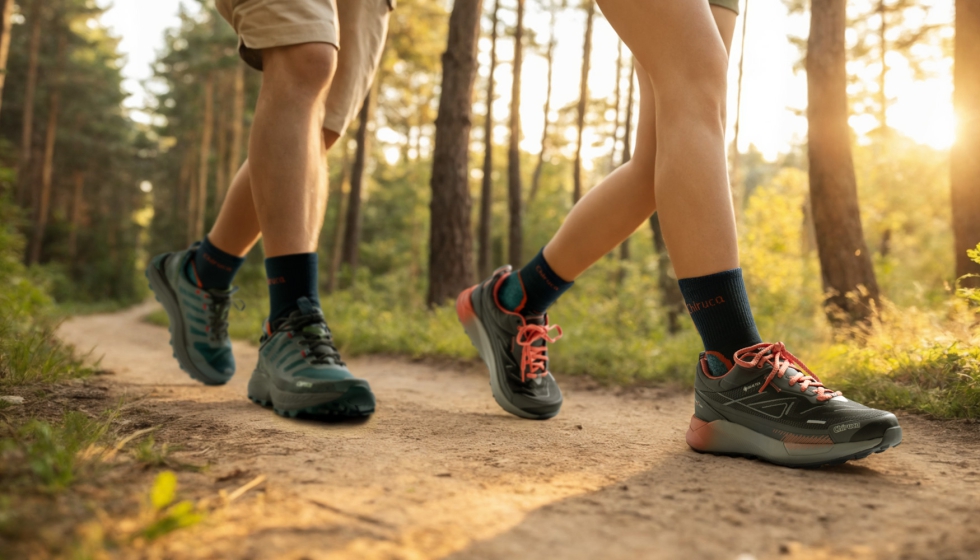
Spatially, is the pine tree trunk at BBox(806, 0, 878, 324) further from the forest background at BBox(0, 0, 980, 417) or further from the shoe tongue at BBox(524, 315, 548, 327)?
the shoe tongue at BBox(524, 315, 548, 327)

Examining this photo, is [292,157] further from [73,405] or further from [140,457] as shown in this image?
[140,457]

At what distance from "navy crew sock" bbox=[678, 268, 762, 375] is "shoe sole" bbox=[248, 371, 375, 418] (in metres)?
1.00

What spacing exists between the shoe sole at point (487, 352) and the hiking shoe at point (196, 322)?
99cm

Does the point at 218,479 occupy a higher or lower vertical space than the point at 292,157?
lower

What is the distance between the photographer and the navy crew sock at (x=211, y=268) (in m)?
2.53

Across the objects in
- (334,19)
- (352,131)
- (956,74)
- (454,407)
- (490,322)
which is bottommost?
(454,407)

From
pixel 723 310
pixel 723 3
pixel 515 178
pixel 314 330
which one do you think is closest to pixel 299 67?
pixel 314 330

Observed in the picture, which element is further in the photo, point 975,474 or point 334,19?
point 334,19

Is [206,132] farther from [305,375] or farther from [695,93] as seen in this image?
[695,93]

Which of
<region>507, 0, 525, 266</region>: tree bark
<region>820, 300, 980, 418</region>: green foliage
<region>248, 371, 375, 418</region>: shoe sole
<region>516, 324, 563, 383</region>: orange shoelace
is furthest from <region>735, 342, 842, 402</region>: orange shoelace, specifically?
<region>507, 0, 525, 266</region>: tree bark

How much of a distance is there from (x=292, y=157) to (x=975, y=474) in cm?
206

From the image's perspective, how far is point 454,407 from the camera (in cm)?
260

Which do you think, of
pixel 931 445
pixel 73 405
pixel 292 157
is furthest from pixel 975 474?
pixel 73 405

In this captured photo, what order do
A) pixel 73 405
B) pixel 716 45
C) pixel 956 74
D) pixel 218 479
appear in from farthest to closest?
1. pixel 956 74
2. pixel 73 405
3. pixel 716 45
4. pixel 218 479
